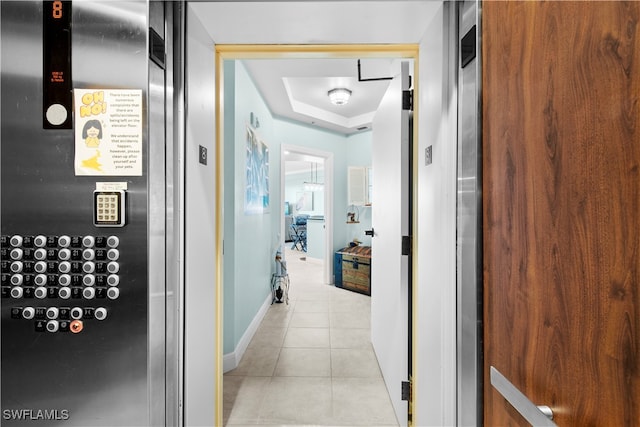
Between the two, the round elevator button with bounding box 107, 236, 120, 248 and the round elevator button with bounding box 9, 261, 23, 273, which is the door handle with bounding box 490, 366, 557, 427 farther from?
the round elevator button with bounding box 9, 261, 23, 273

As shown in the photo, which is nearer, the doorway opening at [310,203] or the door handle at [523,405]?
the door handle at [523,405]

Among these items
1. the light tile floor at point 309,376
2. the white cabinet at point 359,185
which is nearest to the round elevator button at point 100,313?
the light tile floor at point 309,376

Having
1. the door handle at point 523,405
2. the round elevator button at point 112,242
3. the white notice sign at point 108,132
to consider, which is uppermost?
the white notice sign at point 108,132

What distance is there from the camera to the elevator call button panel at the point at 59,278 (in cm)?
90

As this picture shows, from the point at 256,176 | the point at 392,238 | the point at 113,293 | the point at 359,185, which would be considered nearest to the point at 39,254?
the point at 113,293

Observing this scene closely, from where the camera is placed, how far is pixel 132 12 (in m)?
0.93

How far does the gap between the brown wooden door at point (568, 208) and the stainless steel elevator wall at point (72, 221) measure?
108cm

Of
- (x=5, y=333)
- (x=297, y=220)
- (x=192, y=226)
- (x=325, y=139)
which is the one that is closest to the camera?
(x=5, y=333)

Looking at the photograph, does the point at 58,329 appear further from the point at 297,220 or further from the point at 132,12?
the point at 297,220

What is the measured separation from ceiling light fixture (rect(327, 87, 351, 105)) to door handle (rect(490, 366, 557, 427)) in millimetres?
3257

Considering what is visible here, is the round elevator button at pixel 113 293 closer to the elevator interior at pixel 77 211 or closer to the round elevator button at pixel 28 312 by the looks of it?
the elevator interior at pixel 77 211

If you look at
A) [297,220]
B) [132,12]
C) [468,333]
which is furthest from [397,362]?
[297,220]

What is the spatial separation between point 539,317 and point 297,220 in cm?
1005

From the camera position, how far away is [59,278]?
90 cm
